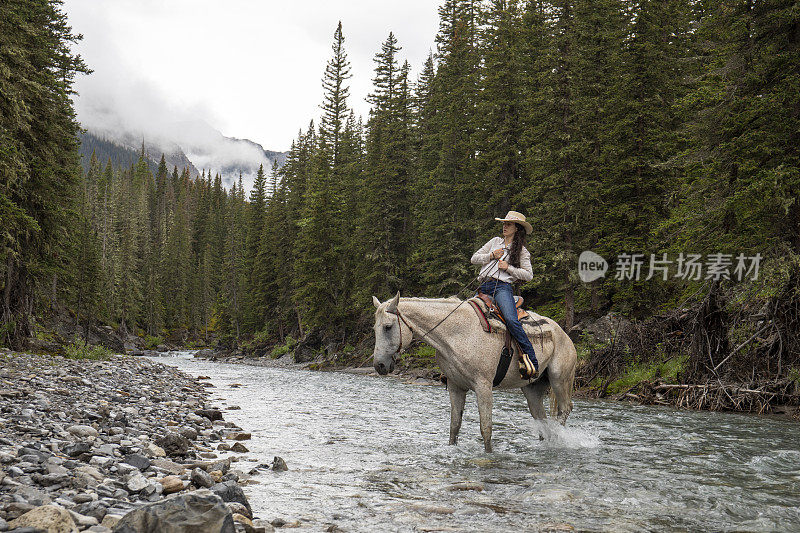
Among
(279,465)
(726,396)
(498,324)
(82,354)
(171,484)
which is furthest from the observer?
(82,354)

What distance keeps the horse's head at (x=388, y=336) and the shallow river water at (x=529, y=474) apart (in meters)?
1.46

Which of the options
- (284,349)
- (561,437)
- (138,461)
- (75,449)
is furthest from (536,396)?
(284,349)

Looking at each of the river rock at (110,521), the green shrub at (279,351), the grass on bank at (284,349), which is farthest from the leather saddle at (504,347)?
the green shrub at (279,351)

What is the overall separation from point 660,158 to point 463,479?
2498 cm

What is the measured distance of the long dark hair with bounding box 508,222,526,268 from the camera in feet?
29.1

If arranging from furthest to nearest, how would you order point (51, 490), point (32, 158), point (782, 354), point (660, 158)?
1. point (660, 158)
2. point (32, 158)
3. point (782, 354)
4. point (51, 490)

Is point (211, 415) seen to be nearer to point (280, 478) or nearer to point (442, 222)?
point (280, 478)

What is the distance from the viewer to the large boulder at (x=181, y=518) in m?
3.52

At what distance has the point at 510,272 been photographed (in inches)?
346

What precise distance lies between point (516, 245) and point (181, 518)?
6.77 m

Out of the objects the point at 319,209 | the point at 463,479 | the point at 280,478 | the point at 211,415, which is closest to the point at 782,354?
the point at 463,479

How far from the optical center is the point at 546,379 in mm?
10086

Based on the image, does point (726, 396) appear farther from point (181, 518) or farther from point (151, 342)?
point (151, 342)

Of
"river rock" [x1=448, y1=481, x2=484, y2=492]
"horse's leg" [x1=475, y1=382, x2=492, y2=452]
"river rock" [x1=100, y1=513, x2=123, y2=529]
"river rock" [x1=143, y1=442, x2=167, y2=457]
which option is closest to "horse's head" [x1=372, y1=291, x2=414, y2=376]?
"horse's leg" [x1=475, y1=382, x2=492, y2=452]
